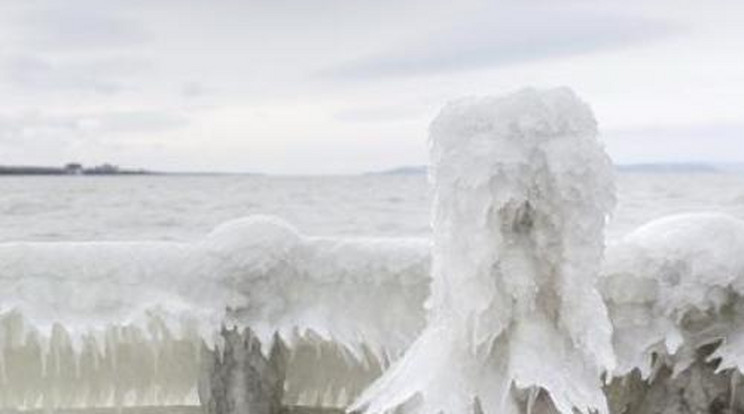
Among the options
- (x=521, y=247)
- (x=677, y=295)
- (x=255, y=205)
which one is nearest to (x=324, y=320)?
(x=677, y=295)

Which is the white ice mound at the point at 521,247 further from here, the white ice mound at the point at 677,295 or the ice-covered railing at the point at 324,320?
the white ice mound at the point at 677,295

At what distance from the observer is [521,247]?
351 cm

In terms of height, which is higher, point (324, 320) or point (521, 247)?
point (521, 247)

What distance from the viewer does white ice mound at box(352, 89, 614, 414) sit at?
11.3ft

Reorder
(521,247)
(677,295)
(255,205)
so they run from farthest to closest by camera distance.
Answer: (255,205)
(677,295)
(521,247)

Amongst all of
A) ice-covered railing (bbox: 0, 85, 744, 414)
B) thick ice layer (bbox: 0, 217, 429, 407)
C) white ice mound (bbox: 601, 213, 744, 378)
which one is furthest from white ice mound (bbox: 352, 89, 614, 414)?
thick ice layer (bbox: 0, 217, 429, 407)

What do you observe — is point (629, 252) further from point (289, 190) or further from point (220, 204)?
point (289, 190)

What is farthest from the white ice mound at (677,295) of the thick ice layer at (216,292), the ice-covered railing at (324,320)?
the thick ice layer at (216,292)

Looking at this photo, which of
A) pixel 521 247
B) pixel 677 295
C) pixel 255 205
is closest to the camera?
pixel 521 247

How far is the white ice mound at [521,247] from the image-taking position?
11.3 ft

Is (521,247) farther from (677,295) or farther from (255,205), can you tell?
(255,205)

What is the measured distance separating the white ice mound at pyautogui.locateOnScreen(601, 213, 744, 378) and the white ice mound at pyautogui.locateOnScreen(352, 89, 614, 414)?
1.37 metres

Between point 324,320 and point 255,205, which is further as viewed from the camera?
point 255,205

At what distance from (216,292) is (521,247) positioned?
201 centimetres
